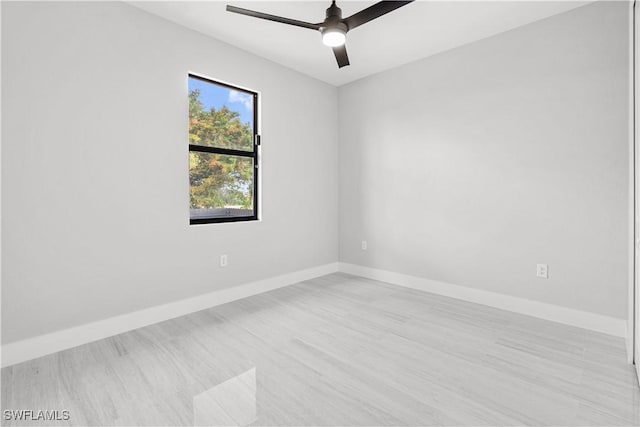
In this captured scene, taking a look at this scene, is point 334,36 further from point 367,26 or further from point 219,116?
point 219,116

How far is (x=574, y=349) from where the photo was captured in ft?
7.11

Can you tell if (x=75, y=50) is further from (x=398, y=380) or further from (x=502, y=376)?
(x=502, y=376)

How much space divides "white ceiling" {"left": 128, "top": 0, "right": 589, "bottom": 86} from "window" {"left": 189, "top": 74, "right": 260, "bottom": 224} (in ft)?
1.65

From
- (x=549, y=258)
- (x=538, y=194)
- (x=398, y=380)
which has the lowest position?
(x=398, y=380)

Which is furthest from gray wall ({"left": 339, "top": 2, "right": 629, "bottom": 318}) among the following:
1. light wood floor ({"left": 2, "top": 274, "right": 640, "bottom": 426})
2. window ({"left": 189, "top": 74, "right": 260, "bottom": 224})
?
window ({"left": 189, "top": 74, "right": 260, "bottom": 224})

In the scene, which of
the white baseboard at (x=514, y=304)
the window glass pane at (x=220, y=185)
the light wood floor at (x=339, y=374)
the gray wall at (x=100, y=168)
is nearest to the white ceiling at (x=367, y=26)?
the gray wall at (x=100, y=168)

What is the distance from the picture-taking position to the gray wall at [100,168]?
2.02 m

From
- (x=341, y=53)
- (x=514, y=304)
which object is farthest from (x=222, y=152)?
(x=514, y=304)

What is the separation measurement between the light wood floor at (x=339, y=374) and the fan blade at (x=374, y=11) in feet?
7.16

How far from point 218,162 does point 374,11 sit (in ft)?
6.36

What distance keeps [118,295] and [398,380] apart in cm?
213

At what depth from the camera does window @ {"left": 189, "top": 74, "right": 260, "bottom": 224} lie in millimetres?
2963

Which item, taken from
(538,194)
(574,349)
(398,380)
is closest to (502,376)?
(398,380)

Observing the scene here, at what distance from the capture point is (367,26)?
9.12 ft
